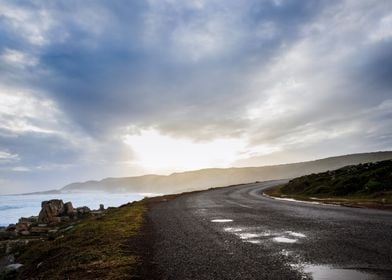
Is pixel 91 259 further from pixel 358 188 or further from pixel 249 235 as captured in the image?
pixel 358 188

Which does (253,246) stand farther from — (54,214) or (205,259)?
(54,214)

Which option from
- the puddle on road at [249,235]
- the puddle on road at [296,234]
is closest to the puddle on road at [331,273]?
the puddle on road at [296,234]

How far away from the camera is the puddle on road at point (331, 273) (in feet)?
22.5

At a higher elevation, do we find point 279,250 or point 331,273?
point 279,250

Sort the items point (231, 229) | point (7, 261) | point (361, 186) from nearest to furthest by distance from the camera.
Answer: point (231, 229) < point (7, 261) < point (361, 186)

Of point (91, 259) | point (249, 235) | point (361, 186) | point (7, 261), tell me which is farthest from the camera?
point (361, 186)

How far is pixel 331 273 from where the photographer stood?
23.9ft

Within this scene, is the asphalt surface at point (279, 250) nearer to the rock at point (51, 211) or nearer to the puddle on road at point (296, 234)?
the puddle on road at point (296, 234)

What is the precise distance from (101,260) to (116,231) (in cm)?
629

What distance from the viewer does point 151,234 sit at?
14547 millimetres

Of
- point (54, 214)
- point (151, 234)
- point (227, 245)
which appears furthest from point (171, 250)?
point (54, 214)

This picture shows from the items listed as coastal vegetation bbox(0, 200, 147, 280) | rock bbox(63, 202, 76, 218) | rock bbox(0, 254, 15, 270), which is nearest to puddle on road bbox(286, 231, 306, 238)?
coastal vegetation bbox(0, 200, 147, 280)

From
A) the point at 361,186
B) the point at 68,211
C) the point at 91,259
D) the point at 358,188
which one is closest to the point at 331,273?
the point at 91,259

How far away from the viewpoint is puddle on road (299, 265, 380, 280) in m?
6.86
